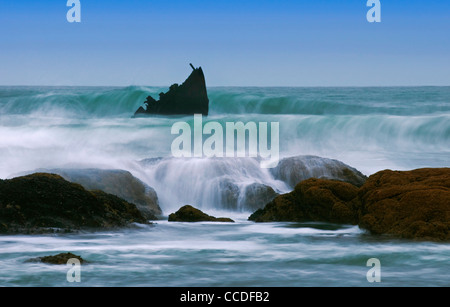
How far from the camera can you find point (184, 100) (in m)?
36.0

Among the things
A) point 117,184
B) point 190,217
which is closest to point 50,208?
point 190,217

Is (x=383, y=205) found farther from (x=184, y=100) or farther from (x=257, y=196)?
(x=184, y=100)

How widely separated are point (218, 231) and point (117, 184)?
3384mm

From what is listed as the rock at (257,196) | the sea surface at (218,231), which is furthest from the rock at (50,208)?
the rock at (257,196)

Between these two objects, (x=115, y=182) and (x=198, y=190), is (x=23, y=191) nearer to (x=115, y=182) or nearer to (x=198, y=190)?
(x=115, y=182)

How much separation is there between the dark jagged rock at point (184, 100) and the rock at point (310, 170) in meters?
20.2

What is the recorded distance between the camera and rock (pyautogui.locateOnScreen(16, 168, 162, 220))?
12688mm

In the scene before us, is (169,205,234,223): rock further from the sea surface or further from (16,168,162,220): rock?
(16,168,162,220): rock

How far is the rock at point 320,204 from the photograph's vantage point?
10258 mm

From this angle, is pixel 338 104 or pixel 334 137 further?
pixel 338 104

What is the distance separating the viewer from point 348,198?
10.5 metres

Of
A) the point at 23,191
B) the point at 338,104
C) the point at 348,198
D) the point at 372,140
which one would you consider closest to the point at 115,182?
the point at 23,191

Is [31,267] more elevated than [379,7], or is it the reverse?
[379,7]
